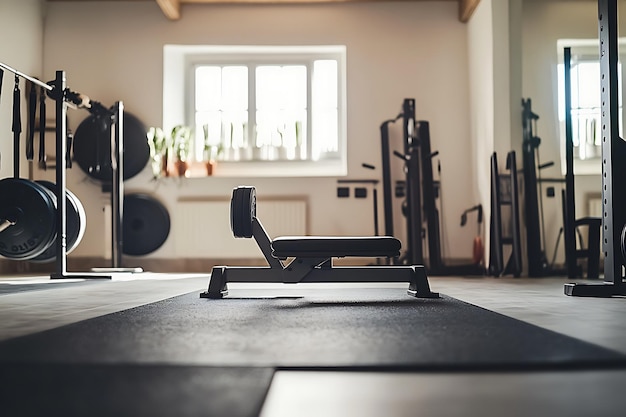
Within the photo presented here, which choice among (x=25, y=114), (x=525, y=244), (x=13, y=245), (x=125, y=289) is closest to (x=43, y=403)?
(x=125, y=289)

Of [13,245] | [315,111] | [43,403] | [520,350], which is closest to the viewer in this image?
[43,403]

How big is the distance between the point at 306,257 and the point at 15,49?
4.75m

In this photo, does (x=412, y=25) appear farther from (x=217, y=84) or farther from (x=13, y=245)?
(x=13, y=245)

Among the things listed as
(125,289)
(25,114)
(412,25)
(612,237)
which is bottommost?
(125,289)

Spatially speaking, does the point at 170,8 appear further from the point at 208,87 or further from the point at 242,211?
the point at 242,211

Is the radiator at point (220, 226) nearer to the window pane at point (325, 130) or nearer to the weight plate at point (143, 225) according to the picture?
the weight plate at point (143, 225)

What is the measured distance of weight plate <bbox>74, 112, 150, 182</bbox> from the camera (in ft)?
22.6

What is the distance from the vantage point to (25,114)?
6980 mm

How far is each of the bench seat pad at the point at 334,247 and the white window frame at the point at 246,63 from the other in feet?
13.1

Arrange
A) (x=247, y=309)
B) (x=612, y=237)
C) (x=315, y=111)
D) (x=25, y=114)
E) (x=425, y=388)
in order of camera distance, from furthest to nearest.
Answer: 1. (x=315, y=111)
2. (x=25, y=114)
3. (x=612, y=237)
4. (x=247, y=309)
5. (x=425, y=388)

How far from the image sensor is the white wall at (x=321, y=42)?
705 centimetres

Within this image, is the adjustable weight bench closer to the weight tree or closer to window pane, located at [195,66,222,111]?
the weight tree

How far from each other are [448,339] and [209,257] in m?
5.28

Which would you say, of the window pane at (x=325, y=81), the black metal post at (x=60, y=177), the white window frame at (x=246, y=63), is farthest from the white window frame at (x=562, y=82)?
the black metal post at (x=60, y=177)
